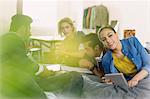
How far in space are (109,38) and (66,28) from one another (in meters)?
0.18

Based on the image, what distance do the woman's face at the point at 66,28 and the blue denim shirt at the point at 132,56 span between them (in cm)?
18

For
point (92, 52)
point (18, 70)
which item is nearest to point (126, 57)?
point (92, 52)

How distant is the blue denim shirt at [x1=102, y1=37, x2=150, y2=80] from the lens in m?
0.95

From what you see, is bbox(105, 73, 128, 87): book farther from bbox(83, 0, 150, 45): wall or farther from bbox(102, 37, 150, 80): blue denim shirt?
bbox(83, 0, 150, 45): wall

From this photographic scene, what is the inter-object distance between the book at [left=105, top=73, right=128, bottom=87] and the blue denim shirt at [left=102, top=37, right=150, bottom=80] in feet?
0.07

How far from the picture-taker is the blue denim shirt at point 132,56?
952 millimetres

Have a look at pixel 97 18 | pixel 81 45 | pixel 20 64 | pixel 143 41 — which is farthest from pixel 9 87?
pixel 143 41

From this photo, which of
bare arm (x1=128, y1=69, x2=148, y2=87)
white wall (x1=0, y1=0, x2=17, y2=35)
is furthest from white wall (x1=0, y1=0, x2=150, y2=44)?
bare arm (x1=128, y1=69, x2=148, y2=87)

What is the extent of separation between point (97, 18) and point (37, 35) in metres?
0.25

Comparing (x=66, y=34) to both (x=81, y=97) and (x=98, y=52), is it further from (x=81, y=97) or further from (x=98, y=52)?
(x=81, y=97)

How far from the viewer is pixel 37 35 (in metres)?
0.85

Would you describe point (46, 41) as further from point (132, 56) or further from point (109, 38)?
point (132, 56)

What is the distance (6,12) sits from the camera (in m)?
0.84

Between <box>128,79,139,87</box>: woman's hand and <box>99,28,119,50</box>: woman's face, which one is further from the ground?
<box>99,28,119,50</box>: woman's face
